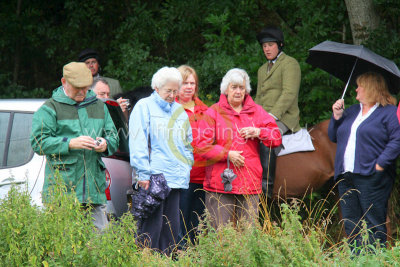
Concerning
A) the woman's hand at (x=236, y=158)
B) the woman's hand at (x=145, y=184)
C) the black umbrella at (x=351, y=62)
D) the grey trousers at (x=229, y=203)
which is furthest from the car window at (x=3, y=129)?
the black umbrella at (x=351, y=62)

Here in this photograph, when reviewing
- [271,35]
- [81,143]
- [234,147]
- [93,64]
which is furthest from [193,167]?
[93,64]

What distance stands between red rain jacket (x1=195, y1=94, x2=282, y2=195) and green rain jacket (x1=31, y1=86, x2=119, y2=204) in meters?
1.05

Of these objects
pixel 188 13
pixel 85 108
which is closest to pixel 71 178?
pixel 85 108

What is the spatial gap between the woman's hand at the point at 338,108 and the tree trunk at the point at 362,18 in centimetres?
243

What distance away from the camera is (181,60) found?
35.3 feet

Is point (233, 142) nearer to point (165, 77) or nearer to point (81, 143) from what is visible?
point (165, 77)

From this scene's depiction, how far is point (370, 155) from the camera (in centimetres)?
585

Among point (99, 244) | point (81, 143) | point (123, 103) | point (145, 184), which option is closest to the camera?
point (99, 244)

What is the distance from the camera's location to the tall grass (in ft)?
12.8

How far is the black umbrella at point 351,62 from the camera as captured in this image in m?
5.94

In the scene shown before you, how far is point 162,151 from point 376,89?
2.17 m

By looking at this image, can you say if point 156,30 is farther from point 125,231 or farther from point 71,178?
point 125,231

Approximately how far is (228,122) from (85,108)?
4.81 feet

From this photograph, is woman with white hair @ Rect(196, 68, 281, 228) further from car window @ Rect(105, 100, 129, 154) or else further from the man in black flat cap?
the man in black flat cap
